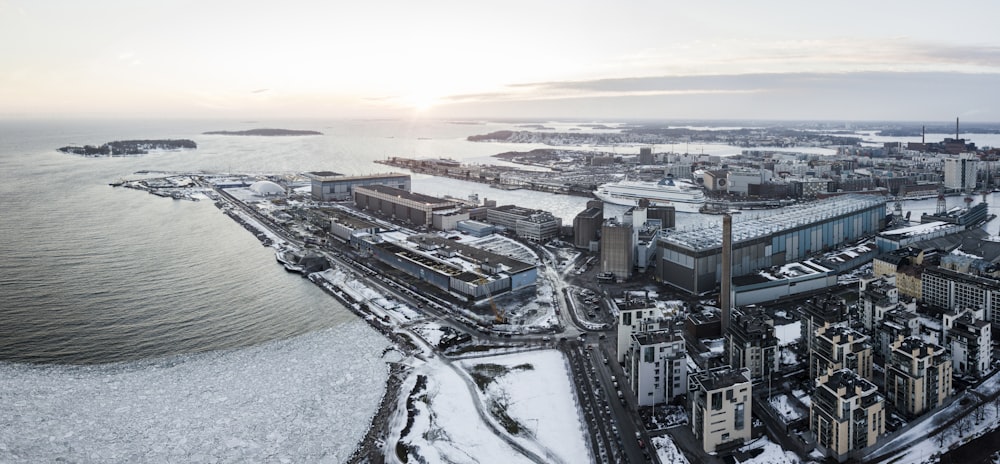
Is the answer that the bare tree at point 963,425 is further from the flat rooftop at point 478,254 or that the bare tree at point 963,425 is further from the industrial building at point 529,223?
the industrial building at point 529,223

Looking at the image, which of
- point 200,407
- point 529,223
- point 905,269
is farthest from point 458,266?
point 905,269

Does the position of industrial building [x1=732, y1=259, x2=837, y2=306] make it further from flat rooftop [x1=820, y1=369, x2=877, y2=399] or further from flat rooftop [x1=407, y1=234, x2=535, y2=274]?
flat rooftop [x1=820, y1=369, x2=877, y2=399]

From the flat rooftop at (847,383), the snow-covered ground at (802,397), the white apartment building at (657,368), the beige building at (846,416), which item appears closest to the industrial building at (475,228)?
the white apartment building at (657,368)

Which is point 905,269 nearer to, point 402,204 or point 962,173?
point 402,204

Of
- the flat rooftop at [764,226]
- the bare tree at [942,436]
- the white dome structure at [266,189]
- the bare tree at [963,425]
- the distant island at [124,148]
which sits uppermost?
the distant island at [124,148]

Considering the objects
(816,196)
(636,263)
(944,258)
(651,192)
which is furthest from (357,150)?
(944,258)

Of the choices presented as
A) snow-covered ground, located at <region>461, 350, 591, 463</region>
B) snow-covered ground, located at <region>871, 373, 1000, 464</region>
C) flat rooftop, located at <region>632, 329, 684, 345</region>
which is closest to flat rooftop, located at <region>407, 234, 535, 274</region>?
snow-covered ground, located at <region>461, 350, 591, 463</region>
